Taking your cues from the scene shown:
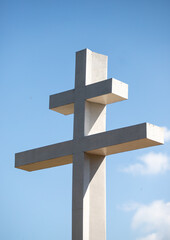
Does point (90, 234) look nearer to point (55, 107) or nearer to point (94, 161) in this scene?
point (94, 161)

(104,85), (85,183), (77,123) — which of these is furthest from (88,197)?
(104,85)

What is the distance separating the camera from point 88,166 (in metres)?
13.4

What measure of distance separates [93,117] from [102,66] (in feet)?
4.89

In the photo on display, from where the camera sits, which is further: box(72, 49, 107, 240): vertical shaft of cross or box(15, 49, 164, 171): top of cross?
box(72, 49, 107, 240): vertical shaft of cross

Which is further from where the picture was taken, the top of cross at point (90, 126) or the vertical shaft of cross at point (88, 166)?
the vertical shaft of cross at point (88, 166)

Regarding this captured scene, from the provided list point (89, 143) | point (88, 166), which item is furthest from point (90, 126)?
point (88, 166)

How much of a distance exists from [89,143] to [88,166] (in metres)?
0.59

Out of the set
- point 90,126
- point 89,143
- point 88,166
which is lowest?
point 88,166

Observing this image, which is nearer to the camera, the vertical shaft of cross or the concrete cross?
the concrete cross

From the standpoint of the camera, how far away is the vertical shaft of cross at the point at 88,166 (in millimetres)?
12836

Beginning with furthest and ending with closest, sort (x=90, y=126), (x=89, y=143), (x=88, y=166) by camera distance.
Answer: (x=90, y=126), (x=88, y=166), (x=89, y=143)

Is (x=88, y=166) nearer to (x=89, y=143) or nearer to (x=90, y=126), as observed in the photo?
(x=89, y=143)

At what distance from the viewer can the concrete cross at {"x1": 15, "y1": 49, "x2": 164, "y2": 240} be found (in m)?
12.7

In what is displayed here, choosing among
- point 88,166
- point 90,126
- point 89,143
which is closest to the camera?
point 89,143
